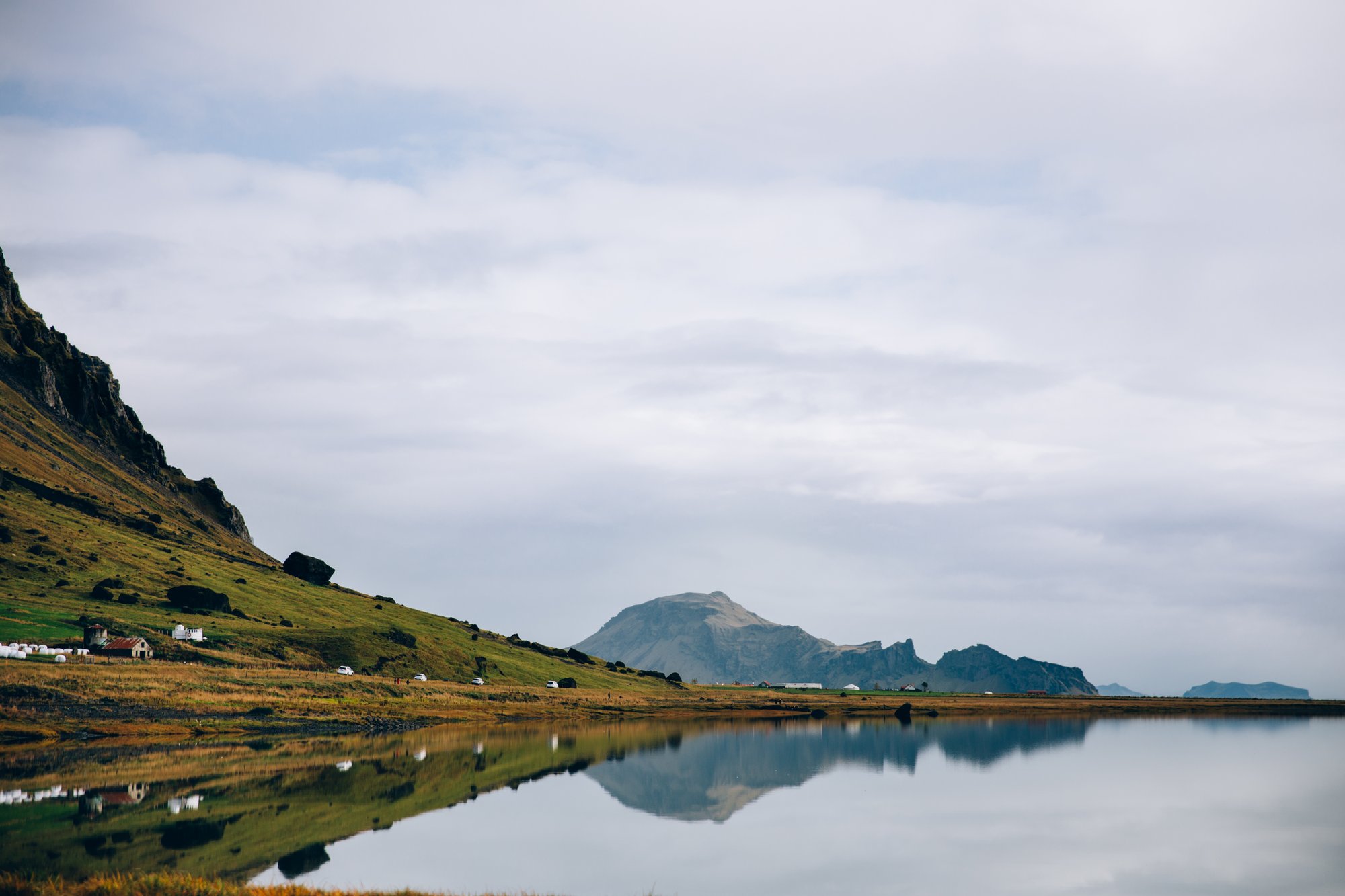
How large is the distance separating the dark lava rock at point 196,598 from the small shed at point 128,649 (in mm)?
35704

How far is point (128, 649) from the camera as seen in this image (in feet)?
392

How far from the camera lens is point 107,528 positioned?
190 m

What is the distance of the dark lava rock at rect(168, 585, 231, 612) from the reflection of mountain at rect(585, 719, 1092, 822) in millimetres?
87402

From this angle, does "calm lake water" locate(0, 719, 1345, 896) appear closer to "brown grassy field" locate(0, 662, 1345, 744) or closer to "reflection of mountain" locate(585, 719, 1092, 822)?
"reflection of mountain" locate(585, 719, 1092, 822)

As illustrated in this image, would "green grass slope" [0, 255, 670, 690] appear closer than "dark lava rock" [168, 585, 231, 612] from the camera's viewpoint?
Yes

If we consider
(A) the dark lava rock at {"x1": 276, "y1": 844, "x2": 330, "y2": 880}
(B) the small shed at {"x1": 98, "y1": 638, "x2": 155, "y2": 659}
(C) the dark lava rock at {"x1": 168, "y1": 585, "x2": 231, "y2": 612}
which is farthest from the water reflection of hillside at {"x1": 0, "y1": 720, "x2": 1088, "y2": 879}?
(C) the dark lava rock at {"x1": 168, "y1": 585, "x2": 231, "y2": 612}

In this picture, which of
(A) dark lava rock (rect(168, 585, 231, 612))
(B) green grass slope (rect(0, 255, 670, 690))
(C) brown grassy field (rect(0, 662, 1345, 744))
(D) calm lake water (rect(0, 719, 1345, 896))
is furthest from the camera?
(A) dark lava rock (rect(168, 585, 231, 612))

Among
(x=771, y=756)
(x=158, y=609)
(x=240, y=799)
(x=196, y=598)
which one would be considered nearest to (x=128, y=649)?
(x=158, y=609)

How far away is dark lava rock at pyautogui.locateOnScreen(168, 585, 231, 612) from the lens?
15838 cm

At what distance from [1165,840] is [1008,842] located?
8370mm

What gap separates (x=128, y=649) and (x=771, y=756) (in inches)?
3143

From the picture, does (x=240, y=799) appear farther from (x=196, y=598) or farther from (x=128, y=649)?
(x=196, y=598)

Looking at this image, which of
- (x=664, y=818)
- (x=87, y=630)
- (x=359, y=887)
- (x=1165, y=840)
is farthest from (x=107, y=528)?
(x=1165, y=840)

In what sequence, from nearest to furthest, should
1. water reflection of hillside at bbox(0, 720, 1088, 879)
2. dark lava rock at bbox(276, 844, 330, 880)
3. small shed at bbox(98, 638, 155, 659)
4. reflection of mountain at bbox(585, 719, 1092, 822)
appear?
dark lava rock at bbox(276, 844, 330, 880) < water reflection of hillside at bbox(0, 720, 1088, 879) < reflection of mountain at bbox(585, 719, 1092, 822) < small shed at bbox(98, 638, 155, 659)
